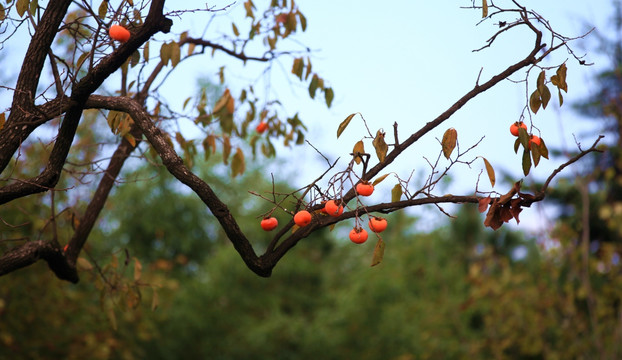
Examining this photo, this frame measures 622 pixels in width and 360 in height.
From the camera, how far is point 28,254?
3.11m

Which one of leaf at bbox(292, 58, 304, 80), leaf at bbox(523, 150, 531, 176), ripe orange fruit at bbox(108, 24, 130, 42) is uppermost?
leaf at bbox(292, 58, 304, 80)

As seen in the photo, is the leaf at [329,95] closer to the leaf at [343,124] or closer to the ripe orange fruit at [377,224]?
the leaf at [343,124]

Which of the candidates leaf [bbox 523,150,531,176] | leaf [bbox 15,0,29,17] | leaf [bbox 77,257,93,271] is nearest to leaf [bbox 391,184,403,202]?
leaf [bbox 523,150,531,176]

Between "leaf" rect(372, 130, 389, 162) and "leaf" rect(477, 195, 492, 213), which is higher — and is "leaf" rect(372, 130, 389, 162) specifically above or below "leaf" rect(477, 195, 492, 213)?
above

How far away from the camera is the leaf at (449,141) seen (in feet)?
7.69

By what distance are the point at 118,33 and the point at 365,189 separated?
1154mm

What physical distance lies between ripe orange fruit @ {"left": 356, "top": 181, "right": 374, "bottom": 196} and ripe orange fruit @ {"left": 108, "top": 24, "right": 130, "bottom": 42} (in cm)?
111

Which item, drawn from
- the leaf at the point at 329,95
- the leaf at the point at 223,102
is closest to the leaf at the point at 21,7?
the leaf at the point at 223,102

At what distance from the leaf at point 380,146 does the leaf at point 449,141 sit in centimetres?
21

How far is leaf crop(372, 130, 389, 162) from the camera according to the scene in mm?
2387

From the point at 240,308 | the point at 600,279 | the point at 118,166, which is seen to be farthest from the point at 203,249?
the point at 118,166

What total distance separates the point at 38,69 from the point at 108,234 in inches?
510

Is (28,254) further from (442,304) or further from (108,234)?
(108,234)

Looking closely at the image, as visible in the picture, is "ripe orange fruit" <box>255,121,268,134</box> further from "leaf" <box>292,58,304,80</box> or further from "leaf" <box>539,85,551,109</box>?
"leaf" <box>539,85,551,109</box>
